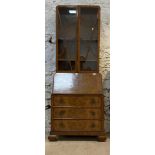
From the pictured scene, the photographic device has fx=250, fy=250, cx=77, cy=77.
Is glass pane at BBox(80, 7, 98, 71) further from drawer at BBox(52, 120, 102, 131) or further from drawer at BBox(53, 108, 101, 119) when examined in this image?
drawer at BBox(52, 120, 102, 131)

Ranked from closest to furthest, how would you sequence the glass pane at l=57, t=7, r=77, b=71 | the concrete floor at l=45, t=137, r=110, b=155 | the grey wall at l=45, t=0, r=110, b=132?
the concrete floor at l=45, t=137, r=110, b=155 → the glass pane at l=57, t=7, r=77, b=71 → the grey wall at l=45, t=0, r=110, b=132

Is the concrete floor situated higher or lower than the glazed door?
lower

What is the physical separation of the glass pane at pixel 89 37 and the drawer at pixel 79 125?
748 mm

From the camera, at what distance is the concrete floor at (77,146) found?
281 cm

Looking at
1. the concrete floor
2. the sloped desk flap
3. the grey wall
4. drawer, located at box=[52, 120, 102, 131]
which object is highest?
the grey wall

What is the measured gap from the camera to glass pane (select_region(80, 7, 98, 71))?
11.3 ft

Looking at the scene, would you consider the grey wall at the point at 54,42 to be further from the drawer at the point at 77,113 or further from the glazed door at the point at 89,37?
the drawer at the point at 77,113

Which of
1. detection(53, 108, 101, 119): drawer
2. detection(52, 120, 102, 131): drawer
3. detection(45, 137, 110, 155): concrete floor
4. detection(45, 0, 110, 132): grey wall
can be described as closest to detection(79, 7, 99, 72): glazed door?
detection(45, 0, 110, 132): grey wall

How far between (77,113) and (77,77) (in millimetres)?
486

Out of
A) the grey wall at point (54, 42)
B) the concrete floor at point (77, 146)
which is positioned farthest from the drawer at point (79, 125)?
the grey wall at point (54, 42)

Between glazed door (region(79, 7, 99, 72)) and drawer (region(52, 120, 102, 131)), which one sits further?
glazed door (region(79, 7, 99, 72))

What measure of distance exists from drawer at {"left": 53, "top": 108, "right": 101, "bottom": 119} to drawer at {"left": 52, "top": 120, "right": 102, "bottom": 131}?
0.07m
